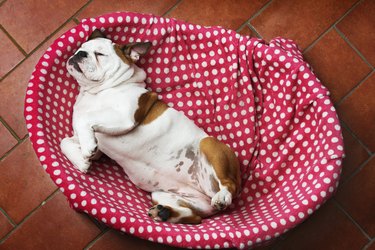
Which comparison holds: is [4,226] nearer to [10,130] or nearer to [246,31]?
[10,130]

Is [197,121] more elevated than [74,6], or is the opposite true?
[74,6]

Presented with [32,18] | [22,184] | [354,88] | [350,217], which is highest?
[32,18]

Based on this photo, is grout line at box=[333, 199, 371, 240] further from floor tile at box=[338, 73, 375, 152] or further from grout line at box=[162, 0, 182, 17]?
grout line at box=[162, 0, 182, 17]

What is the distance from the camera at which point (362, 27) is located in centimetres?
242

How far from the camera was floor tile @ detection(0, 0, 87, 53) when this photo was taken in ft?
7.88

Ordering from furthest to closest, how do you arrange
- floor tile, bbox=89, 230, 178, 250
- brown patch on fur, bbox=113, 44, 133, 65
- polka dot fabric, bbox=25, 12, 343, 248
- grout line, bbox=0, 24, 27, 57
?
grout line, bbox=0, 24, 27, 57
floor tile, bbox=89, 230, 178, 250
brown patch on fur, bbox=113, 44, 133, 65
polka dot fabric, bbox=25, 12, 343, 248

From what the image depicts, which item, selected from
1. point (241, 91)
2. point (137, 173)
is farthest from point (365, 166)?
point (137, 173)

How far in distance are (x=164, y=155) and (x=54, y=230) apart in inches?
27.4

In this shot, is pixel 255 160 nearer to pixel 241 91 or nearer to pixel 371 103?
pixel 241 91

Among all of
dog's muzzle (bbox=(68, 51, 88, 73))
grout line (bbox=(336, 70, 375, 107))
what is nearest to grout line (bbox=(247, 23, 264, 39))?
grout line (bbox=(336, 70, 375, 107))

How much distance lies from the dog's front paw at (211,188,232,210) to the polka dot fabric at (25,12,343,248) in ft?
0.28

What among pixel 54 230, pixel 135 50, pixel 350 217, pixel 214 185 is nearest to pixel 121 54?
pixel 135 50

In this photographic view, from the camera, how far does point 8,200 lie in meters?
2.24

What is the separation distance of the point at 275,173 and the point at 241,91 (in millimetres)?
434
